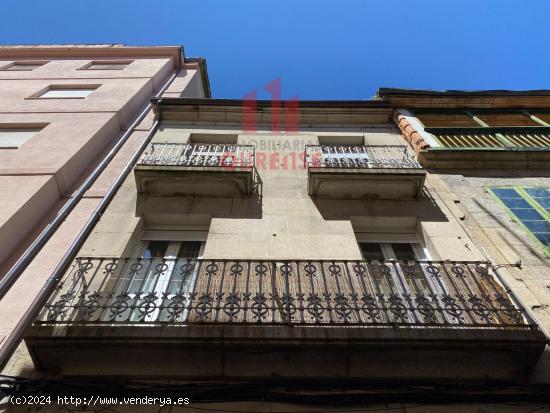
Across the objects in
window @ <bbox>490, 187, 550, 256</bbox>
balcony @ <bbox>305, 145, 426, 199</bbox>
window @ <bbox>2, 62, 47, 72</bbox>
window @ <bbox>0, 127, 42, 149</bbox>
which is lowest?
window @ <bbox>490, 187, 550, 256</bbox>

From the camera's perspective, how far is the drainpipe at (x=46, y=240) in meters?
4.26

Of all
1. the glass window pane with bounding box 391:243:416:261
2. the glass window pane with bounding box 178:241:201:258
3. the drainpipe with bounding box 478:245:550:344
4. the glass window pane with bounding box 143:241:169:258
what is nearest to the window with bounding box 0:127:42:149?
the glass window pane with bounding box 143:241:169:258

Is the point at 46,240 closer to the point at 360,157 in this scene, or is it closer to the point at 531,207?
the point at 360,157

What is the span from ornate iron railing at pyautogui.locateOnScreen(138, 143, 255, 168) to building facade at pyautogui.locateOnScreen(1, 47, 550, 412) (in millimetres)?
65

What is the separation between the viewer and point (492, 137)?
8.73 m

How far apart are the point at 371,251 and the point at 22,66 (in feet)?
56.2

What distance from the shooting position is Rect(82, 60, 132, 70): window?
14503 mm

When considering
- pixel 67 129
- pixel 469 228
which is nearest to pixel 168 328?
pixel 469 228

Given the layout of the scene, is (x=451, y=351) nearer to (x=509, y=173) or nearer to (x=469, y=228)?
(x=469, y=228)

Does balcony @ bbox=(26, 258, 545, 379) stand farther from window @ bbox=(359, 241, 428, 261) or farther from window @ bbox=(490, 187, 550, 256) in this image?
window @ bbox=(490, 187, 550, 256)

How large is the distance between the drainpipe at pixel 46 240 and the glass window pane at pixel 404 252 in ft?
18.8

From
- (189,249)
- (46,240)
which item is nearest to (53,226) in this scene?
(46,240)

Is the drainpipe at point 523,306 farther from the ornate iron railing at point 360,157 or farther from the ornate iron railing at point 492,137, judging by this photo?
the ornate iron railing at point 492,137

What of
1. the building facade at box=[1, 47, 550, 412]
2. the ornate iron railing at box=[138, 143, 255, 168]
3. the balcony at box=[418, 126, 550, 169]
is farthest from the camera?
the balcony at box=[418, 126, 550, 169]
